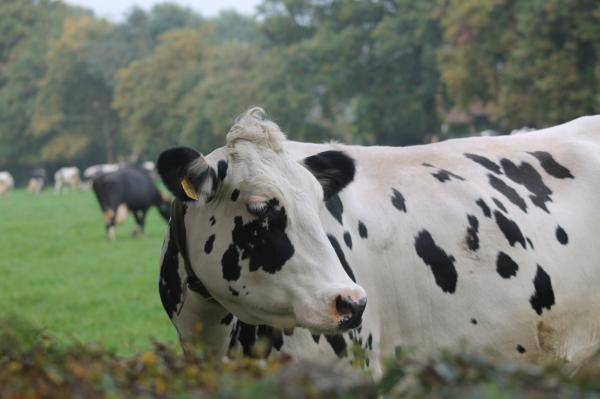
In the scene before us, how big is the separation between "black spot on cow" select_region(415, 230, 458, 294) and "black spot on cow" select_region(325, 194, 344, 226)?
19.0 inches

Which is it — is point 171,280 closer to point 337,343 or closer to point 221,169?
point 221,169

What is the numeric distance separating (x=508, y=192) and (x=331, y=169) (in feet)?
4.43

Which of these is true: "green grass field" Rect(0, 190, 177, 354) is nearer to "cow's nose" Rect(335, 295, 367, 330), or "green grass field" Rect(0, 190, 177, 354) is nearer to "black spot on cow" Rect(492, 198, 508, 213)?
"cow's nose" Rect(335, 295, 367, 330)

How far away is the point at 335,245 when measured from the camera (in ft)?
17.1

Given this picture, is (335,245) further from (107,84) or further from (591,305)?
(107,84)

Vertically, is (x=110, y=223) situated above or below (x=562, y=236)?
below

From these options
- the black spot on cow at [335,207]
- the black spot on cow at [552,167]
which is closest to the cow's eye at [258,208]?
the black spot on cow at [335,207]

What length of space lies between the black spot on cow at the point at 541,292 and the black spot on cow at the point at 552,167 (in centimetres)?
80

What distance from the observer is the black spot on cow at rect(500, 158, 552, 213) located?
6.06m

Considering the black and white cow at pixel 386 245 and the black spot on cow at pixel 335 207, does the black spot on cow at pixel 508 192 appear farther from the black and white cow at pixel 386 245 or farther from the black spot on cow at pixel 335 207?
the black spot on cow at pixel 335 207

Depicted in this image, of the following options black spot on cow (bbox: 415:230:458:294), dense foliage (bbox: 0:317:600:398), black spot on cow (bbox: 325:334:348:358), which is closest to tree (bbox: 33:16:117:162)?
black spot on cow (bbox: 415:230:458:294)

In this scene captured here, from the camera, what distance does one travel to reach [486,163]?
620cm

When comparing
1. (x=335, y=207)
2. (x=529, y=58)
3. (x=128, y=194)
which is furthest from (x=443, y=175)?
(x=529, y=58)

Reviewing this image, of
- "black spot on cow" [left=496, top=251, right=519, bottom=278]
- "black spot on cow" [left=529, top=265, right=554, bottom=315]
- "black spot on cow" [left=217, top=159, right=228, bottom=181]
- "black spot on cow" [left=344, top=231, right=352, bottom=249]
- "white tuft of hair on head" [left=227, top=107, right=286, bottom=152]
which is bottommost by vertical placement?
"black spot on cow" [left=529, top=265, right=554, bottom=315]
